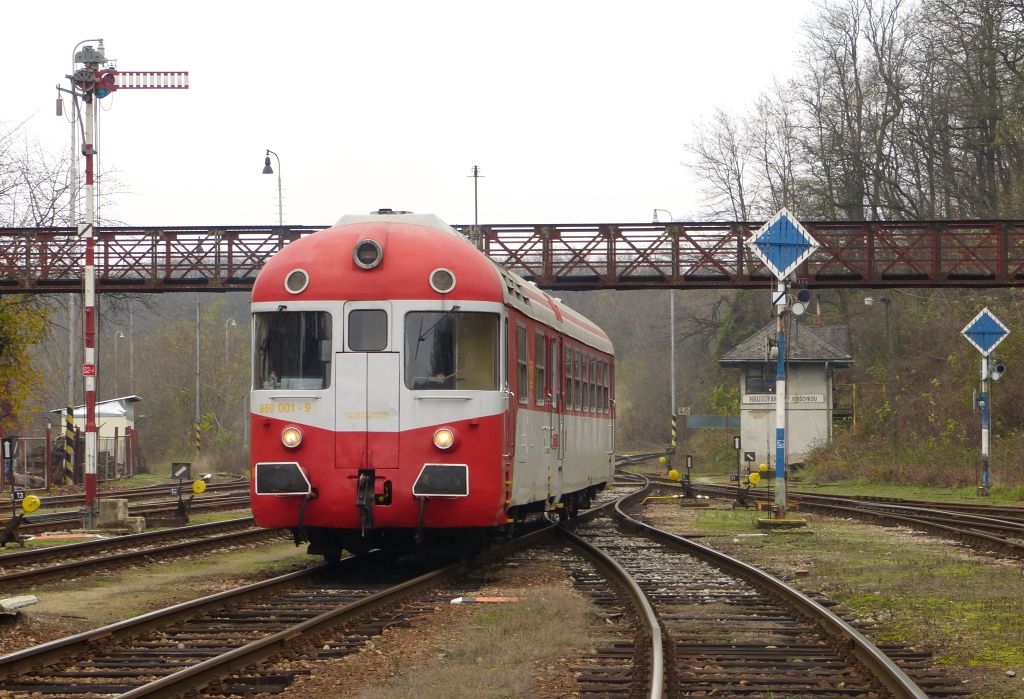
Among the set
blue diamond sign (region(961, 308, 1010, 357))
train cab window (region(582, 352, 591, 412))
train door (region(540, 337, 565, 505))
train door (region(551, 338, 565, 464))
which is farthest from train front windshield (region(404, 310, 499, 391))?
blue diamond sign (region(961, 308, 1010, 357))

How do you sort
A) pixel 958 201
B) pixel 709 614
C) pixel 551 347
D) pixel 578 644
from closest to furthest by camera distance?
pixel 578 644
pixel 709 614
pixel 551 347
pixel 958 201

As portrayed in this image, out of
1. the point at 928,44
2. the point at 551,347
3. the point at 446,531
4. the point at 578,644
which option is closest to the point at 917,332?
the point at 928,44

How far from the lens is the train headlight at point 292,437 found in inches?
499

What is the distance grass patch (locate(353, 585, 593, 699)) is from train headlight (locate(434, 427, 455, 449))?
160 cm

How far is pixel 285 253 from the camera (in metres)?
13.4

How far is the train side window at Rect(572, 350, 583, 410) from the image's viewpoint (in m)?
18.8

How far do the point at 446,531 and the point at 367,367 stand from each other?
2101 mm

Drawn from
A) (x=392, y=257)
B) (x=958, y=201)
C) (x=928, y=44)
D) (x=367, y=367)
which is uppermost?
(x=928, y=44)

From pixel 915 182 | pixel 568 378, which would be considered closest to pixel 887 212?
pixel 915 182

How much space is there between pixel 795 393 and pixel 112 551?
35855 millimetres

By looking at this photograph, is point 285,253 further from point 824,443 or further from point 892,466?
point 824,443

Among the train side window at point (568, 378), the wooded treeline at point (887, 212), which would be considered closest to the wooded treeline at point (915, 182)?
the wooded treeline at point (887, 212)

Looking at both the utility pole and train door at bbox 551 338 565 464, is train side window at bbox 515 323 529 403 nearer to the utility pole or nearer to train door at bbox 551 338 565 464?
train door at bbox 551 338 565 464

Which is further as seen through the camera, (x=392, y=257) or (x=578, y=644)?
(x=392, y=257)
